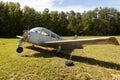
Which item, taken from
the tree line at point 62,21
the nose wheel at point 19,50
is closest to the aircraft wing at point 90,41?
the nose wheel at point 19,50

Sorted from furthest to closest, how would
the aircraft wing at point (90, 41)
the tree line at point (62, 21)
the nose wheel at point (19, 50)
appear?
the tree line at point (62, 21) → the nose wheel at point (19, 50) → the aircraft wing at point (90, 41)

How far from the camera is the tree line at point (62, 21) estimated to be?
245 ft

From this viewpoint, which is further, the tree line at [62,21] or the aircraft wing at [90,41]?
the tree line at [62,21]

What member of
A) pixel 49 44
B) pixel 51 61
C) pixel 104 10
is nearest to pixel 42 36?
pixel 49 44

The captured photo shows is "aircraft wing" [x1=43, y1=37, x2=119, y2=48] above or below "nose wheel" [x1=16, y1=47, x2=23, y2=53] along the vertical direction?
above

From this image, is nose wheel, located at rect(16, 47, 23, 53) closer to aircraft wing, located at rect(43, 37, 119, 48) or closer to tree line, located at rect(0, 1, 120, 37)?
aircraft wing, located at rect(43, 37, 119, 48)

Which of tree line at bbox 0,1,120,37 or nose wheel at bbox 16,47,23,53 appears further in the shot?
Answer: tree line at bbox 0,1,120,37

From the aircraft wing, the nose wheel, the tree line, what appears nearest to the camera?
the aircraft wing

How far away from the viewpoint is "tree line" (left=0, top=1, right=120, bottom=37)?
245 ft

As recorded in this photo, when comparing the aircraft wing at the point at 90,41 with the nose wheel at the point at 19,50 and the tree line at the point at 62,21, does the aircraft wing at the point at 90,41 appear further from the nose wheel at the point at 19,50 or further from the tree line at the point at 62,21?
the tree line at the point at 62,21

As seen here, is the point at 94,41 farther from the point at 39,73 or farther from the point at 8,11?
the point at 8,11

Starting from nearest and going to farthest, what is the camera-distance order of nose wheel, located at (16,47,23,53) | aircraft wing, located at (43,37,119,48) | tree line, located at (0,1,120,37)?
1. aircraft wing, located at (43,37,119,48)
2. nose wheel, located at (16,47,23,53)
3. tree line, located at (0,1,120,37)

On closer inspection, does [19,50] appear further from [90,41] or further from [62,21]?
[62,21]

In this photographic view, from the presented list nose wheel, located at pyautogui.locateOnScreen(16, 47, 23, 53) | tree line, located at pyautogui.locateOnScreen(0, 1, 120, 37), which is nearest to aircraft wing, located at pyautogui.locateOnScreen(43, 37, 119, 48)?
nose wheel, located at pyautogui.locateOnScreen(16, 47, 23, 53)
